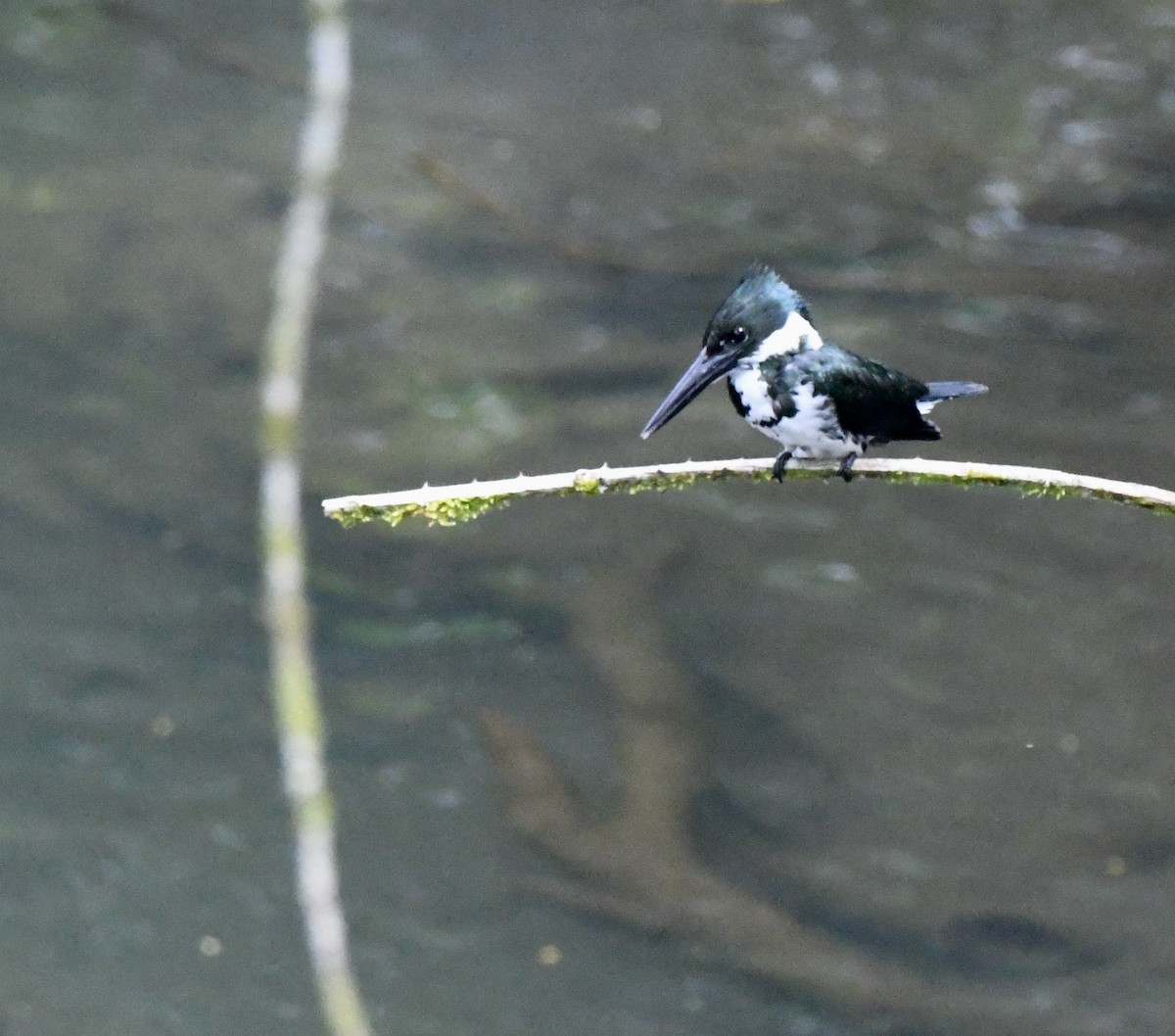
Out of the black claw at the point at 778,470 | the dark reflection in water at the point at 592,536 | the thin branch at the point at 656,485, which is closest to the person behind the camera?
the thin branch at the point at 656,485

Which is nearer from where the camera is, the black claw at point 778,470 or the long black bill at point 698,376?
the black claw at point 778,470

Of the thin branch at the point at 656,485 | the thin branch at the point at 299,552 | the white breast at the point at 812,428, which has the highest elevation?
the white breast at the point at 812,428

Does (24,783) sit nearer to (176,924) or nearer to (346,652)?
(176,924)

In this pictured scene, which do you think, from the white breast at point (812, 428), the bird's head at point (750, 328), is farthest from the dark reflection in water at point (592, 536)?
the bird's head at point (750, 328)

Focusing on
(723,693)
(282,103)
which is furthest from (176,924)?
(282,103)

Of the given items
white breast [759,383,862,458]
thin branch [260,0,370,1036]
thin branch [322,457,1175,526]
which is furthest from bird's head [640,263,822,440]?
thin branch [260,0,370,1036]

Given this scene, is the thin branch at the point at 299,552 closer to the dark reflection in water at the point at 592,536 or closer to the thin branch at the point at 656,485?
the thin branch at the point at 656,485
